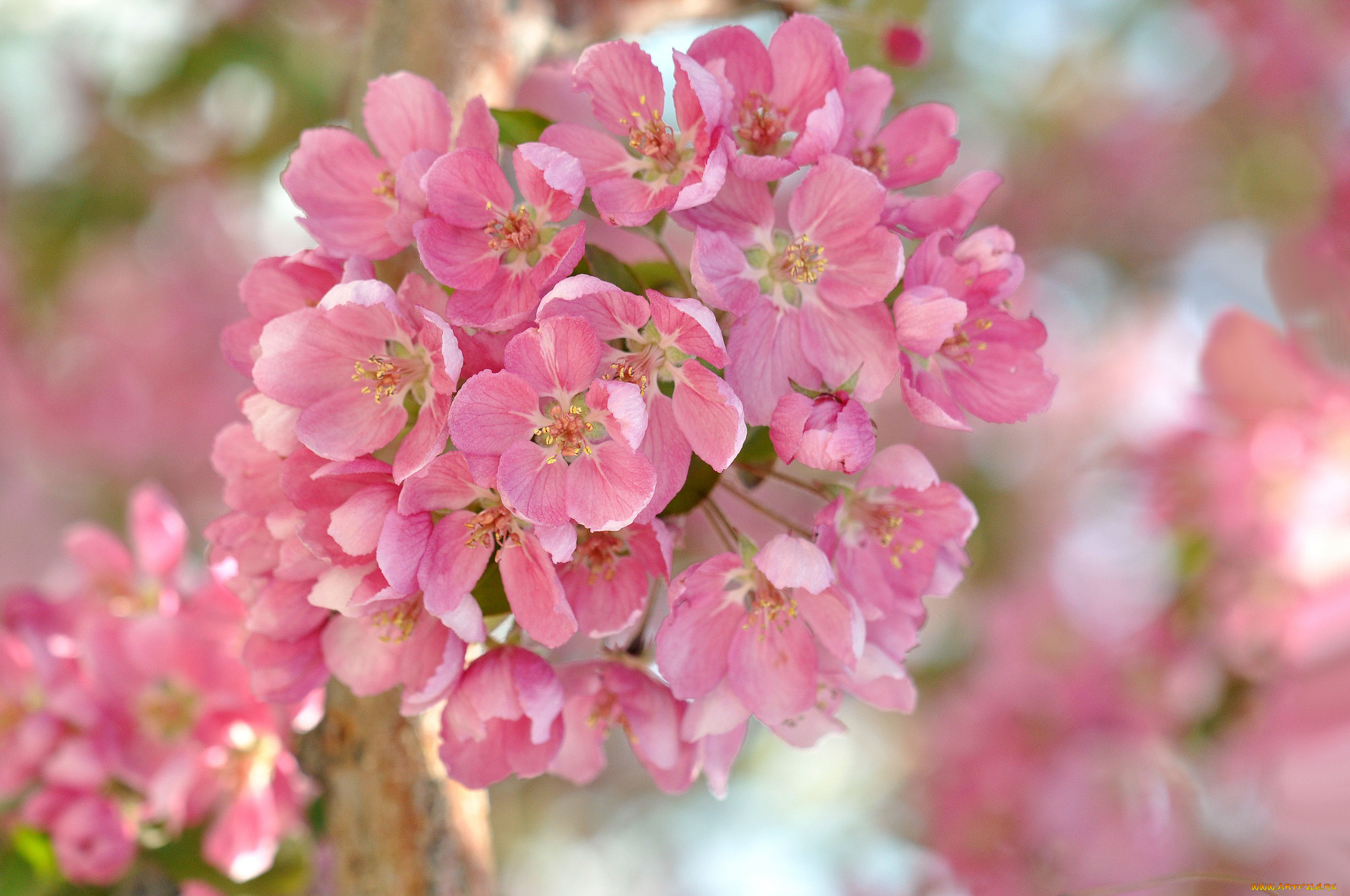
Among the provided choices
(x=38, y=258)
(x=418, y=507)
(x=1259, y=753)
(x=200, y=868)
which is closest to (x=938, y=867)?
(x=1259, y=753)

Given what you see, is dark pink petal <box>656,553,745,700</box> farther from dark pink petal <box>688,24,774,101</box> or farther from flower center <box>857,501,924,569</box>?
dark pink petal <box>688,24,774,101</box>

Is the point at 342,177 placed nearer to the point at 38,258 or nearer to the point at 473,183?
the point at 473,183

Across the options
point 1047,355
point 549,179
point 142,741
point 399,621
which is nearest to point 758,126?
point 549,179

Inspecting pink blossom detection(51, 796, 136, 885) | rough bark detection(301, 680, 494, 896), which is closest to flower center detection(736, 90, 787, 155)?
rough bark detection(301, 680, 494, 896)

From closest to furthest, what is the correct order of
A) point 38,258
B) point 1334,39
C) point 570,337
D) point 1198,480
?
point 570,337
point 1198,480
point 38,258
point 1334,39

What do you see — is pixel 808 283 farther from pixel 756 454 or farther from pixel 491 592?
pixel 491 592

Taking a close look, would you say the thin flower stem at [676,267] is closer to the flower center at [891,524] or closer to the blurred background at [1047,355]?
the flower center at [891,524]
